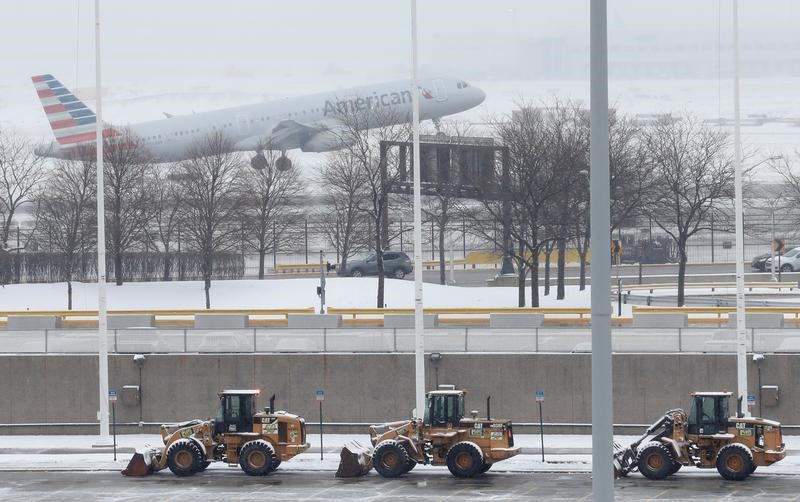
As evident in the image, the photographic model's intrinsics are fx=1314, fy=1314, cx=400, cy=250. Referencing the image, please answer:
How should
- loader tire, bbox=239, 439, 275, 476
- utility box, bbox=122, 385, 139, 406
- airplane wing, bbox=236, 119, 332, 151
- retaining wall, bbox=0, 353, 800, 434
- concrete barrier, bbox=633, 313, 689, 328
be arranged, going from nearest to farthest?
loader tire, bbox=239, 439, 275, 476 < retaining wall, bbox=0, 353, 800, 434 < utility box, bbox=122, 385, 139, 406 < concrete barrier, bbox=633, 313, 689, 328 < airplane wing, bbox=236, 119, 332, 151

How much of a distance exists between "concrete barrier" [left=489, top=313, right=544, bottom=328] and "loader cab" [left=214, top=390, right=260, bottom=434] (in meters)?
10.5

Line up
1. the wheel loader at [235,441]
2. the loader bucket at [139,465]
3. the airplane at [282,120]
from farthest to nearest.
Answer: the airplane at [282,120] < the loader bucket at [139,465] < the wheel loader at [235,441]

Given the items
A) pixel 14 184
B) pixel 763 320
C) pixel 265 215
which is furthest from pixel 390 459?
pixel 14 184

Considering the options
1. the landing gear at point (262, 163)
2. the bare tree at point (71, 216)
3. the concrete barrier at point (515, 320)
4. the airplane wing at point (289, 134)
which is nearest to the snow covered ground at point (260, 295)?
the bare tree at point (71, 216)

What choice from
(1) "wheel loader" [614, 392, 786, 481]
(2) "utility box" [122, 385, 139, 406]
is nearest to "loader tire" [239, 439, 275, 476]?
(1) "wheel loader" [614, 392, 786, 481]

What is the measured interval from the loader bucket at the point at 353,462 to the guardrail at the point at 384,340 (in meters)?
6.73

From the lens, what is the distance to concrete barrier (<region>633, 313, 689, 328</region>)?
3709cm

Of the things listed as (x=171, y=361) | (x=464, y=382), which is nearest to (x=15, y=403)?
(x=171, y=361)

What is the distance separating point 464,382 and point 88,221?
107 feet

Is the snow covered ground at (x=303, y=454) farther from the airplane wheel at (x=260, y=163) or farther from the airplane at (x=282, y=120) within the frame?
the airplane at (x=282, y=120)

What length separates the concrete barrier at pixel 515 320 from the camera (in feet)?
126

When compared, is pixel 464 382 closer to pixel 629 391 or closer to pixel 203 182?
pixel 629 391

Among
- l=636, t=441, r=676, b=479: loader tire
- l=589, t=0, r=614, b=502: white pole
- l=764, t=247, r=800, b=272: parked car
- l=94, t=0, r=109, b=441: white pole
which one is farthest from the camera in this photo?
l=764, t=247, r=800, b=272: parked car

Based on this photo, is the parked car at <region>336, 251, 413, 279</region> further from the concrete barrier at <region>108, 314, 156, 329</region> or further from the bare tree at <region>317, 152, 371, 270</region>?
the concrete barrier at <region>108, 314, 156, 329</region>
